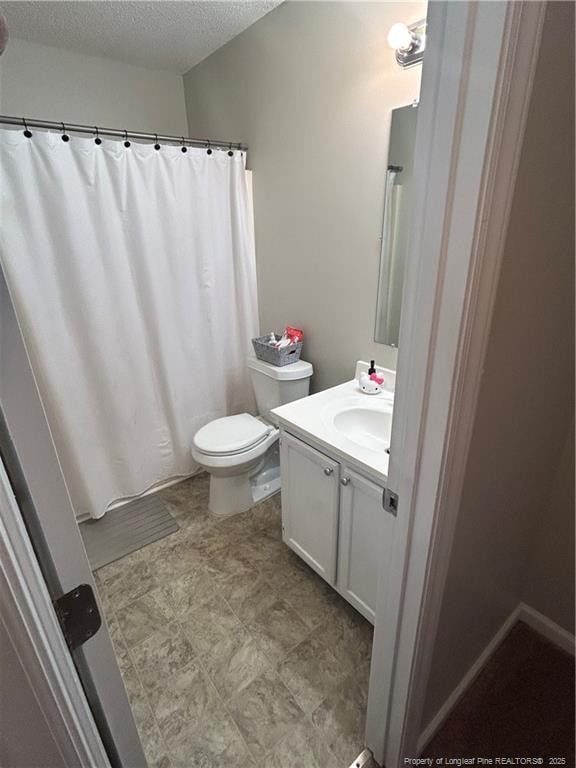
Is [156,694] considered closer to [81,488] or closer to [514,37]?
[81,488]

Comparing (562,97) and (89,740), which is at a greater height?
(562,97)

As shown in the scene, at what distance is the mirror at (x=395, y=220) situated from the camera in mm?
1438

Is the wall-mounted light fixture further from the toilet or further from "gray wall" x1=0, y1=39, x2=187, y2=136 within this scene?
"gray wall" x1=0, y1=39, x2=187, y2=136

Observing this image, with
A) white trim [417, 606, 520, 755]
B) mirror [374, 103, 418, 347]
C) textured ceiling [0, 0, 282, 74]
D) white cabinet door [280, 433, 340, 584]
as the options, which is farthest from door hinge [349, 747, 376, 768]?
textured ceiling [0, 0, 282, 74]

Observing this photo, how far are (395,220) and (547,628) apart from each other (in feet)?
5.64

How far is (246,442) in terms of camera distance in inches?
76.6

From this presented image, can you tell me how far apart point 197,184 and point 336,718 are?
7.95ft

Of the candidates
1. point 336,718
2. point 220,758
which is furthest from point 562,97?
point 220,758

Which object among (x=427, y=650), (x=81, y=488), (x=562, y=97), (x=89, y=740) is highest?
(x=562, y=97)

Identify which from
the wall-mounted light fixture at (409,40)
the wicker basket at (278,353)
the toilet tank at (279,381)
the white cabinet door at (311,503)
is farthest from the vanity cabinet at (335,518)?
the wall-mounted light fixture at (409,40)

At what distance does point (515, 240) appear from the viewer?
0.65 meters

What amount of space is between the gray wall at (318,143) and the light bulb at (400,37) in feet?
0.32

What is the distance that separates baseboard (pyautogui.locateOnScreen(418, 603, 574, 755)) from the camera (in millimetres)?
1163

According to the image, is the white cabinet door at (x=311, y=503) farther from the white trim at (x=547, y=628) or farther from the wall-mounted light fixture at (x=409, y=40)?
the wall-mounted light fixture at (x=409, y=40)
